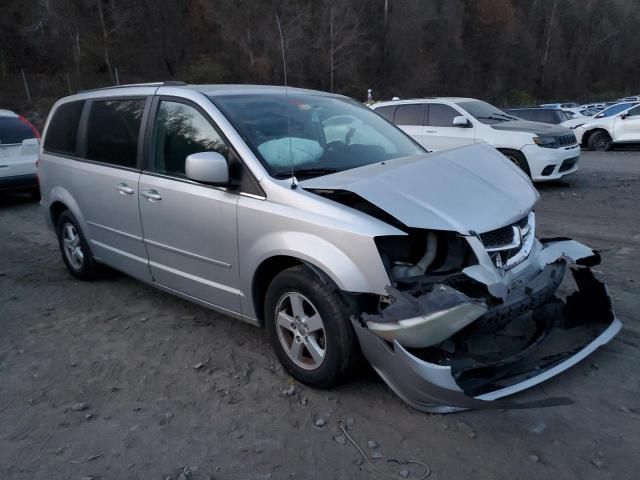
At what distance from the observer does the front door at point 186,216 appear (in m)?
3.54

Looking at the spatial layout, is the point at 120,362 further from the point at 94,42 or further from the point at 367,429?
the point at 94,42

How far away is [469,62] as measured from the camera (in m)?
59.8

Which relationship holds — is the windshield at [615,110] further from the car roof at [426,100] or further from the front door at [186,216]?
the front door at [186,216]

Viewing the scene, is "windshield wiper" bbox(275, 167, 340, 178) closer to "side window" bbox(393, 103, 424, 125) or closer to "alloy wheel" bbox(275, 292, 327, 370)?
"alloy wheel" bbox(275, 292, 327, 370)

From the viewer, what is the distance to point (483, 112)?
1051 cm

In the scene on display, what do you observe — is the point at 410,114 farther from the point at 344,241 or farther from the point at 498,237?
the point at 344,241

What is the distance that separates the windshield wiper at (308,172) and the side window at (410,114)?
25.5ft

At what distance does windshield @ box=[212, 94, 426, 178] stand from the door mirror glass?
0.85ft

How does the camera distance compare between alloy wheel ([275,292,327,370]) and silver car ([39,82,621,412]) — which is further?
alloy wheel ([275,292,327,370])

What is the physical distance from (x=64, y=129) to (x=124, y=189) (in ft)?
5.23

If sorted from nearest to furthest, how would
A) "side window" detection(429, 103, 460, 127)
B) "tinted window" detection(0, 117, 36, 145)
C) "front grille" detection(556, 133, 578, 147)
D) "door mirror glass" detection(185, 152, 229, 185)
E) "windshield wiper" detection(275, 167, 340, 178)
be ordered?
"door mirror glass" detection(185, 152, 229, 185), "windshield wiper" detection(275, 167, 340, 178), "tinted window" detection(0, 117, 36, 145), "front grille" detection(556, 133, 578, 147), "side window" detection(429, 103, 460, 127)

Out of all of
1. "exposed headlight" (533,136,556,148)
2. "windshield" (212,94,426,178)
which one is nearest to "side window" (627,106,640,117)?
"exposed headlight" (533,136,556,148)

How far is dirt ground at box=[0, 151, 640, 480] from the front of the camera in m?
2.62

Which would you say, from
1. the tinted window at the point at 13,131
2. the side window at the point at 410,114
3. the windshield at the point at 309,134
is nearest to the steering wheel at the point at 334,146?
the windshield at the point at 309,134
